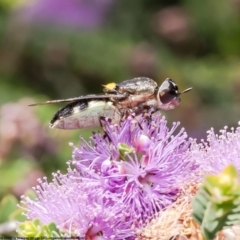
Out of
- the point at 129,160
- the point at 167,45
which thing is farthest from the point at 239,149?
the point at 167,45

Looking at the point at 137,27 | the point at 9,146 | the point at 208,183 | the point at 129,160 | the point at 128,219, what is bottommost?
the point at 208,183

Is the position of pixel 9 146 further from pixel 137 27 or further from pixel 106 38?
pixel 137 27

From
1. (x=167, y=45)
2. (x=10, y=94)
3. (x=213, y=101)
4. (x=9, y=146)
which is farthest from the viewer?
(x=167, y=45)

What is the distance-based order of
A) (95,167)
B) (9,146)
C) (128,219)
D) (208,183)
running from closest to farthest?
1. (208,183)
2. (128,219)
3. (95,167)
4. (9,146)

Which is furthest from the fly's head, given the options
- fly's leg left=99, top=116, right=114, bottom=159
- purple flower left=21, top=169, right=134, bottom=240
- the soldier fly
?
purple flower left=21, top=169, right=134, bottom=240

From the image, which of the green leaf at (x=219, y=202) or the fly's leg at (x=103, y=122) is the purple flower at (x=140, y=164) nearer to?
the fly's leg at (x=103, y=122)

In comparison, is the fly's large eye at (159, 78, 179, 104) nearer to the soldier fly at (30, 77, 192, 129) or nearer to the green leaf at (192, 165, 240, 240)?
the soldier fly at (30, 77, 192, 129)

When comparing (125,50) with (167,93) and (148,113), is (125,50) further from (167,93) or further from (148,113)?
(148,113)

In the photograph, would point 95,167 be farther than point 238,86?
No
